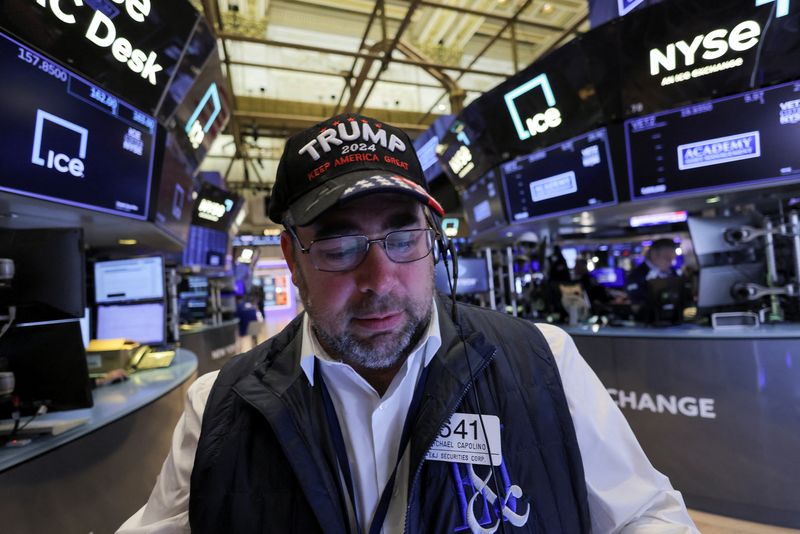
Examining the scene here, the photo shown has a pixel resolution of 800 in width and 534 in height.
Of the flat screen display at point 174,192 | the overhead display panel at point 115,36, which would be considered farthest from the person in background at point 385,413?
the flat screen display at point 174,192

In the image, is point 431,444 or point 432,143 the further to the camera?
point 432,143

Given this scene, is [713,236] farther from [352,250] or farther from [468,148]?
[352,250]

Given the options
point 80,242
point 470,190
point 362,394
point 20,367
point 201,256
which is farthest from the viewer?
point 201,256

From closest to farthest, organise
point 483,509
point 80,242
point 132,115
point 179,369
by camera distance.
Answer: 1. point 483,509
2. point 80,242
3. point 132,115
4. point 179,369

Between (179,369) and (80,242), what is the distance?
4.81 feet

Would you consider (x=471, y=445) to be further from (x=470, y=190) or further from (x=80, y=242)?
(x=470, y=190)

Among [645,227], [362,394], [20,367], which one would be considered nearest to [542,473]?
[362,394]

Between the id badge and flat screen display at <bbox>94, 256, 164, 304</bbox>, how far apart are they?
349 centimetres

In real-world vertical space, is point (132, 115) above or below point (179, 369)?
above

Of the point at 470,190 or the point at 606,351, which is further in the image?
the point at 470,190

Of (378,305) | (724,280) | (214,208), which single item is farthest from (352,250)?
(214,208)

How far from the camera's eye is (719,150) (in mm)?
2949

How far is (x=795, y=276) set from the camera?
3195 mm

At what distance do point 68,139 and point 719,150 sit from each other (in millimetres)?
3993
